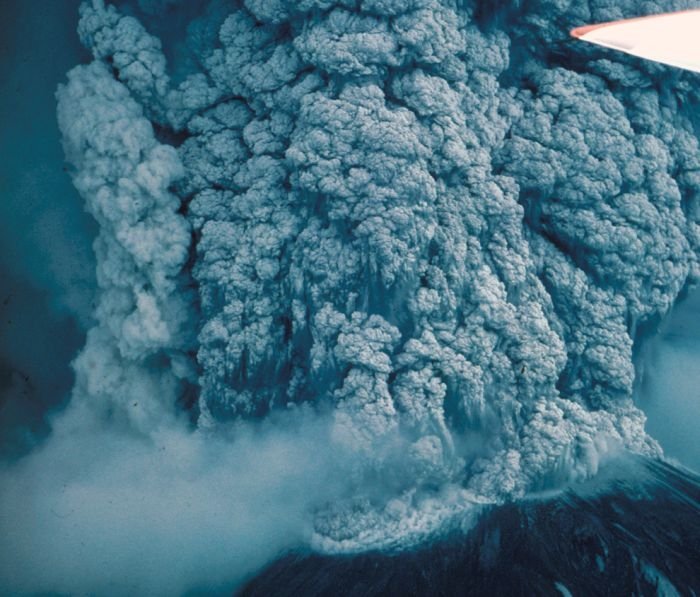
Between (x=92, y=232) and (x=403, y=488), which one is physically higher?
(x=92, y=232)

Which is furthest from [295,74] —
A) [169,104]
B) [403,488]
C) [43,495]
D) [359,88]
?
[43,495]

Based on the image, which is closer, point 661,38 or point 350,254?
point 661,38

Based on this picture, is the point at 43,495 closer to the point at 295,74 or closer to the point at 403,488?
the point at 403,488

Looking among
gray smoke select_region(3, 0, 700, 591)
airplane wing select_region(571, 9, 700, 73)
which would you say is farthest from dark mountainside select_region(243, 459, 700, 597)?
airplane wing select_region(571, 9, 700, 73)

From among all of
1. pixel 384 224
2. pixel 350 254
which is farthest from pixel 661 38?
pixel 350 254

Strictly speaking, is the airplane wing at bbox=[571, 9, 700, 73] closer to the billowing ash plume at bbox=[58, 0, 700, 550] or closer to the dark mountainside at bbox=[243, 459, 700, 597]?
the billowing ash plume at bbox=[58, 0, 700, 550]

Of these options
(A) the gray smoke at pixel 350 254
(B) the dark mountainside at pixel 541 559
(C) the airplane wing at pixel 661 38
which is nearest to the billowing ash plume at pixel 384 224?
(A) the gray smoke at pixel 350 254

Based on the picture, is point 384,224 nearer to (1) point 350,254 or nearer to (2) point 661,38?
(1) point 350,254
